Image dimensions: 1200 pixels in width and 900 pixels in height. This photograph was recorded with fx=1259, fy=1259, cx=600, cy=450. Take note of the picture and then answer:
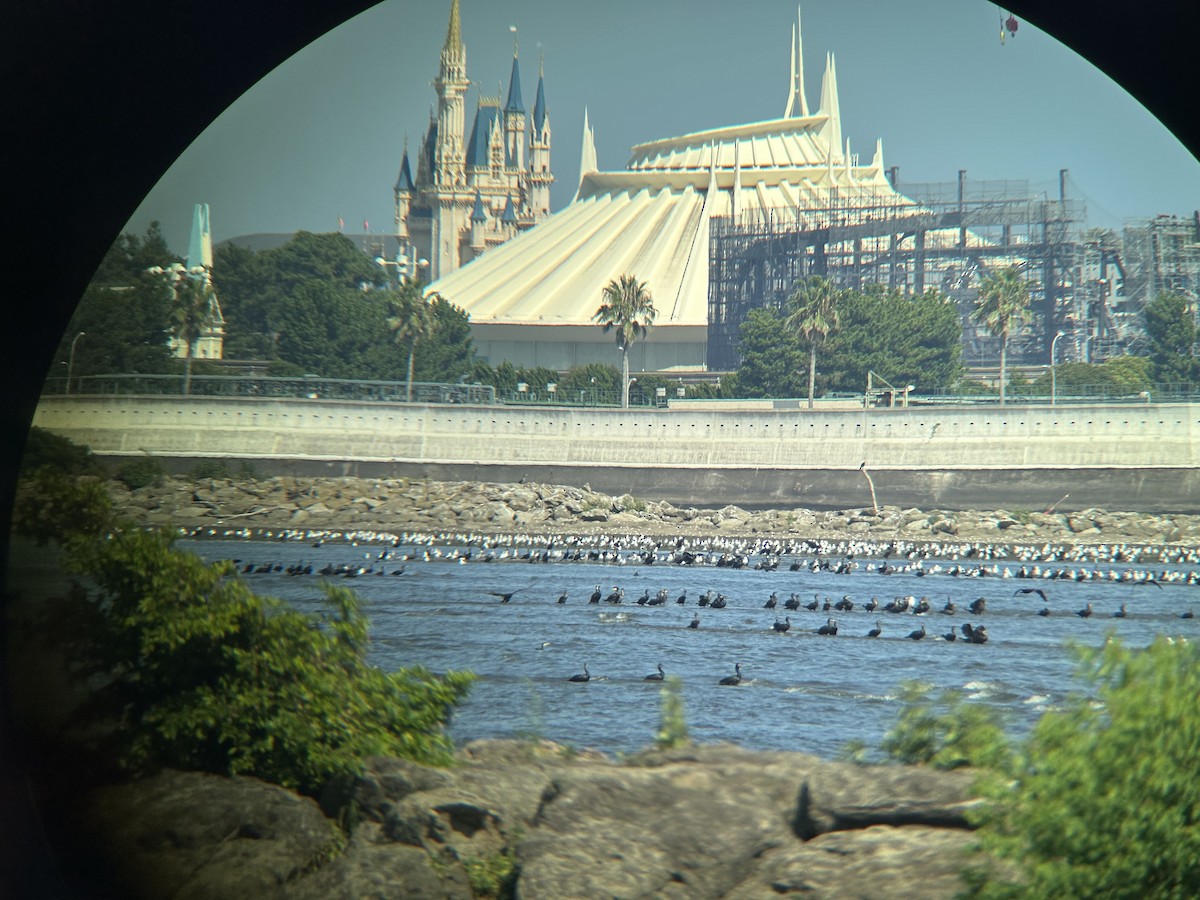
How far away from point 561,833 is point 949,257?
6149 cm

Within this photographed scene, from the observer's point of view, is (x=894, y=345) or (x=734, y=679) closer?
(x=734, y=679)

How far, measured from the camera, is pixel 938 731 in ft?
17.5

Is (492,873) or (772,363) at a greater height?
(772,363)

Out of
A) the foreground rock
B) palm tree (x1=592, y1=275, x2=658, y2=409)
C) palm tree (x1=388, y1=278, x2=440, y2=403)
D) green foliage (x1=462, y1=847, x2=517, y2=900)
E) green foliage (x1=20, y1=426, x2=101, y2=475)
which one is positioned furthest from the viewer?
palm tree (x1=592, y1=275, x2=658, y2=409)

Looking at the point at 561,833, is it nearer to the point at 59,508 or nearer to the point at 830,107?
the point at 59,508

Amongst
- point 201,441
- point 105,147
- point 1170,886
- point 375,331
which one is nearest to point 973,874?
point 1170,886

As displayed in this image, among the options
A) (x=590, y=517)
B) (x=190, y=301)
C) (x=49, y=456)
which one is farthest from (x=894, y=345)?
(x=49, y=456)

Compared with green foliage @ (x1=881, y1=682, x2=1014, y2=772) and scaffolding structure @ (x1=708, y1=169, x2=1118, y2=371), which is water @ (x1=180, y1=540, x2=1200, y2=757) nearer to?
green foliage @ (x1=881, y1=682, x2=1014, y2=772)

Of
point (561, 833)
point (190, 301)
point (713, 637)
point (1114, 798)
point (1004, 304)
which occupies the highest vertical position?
point (1004, 304)

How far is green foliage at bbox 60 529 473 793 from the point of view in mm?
5211

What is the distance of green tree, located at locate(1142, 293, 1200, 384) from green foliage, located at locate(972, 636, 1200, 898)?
42625 millimetres

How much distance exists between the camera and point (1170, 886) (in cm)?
376

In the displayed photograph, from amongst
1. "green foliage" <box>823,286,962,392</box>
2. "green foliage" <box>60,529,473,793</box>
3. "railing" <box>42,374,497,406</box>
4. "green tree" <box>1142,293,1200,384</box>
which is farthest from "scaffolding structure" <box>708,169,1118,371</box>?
"green foliage" <box>60,529,473,793</box>

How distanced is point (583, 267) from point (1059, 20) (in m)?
70.3
